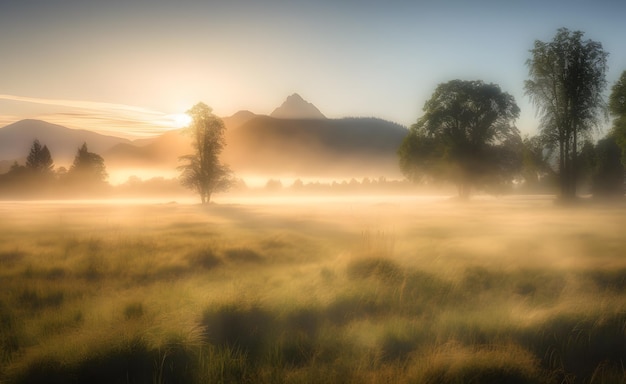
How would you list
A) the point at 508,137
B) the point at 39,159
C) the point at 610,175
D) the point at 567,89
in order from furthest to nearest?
the point at 39,159 < the point at 610,175 < the point at 508,137 < the point at 567,89

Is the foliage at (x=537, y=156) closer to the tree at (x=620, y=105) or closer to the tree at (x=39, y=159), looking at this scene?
the tree at (x=620, y=105)

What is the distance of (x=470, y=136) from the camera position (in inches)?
1581

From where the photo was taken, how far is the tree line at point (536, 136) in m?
30.6

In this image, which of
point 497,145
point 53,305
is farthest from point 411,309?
point 497,145

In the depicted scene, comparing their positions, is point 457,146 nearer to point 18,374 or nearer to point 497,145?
point 497,145

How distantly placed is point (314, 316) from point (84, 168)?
6360cm

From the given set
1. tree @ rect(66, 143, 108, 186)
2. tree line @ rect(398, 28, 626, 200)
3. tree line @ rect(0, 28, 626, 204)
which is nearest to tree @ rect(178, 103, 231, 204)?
tree line @ rect(0, 28, 626, 204)

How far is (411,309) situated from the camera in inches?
314

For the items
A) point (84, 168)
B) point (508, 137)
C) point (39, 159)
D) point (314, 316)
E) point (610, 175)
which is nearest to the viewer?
point (314, 316)

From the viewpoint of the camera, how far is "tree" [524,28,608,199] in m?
30.2

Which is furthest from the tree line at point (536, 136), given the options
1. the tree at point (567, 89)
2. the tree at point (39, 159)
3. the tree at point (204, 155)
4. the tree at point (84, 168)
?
the tree at point (39, 159)

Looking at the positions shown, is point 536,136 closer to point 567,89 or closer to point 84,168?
point 567,89

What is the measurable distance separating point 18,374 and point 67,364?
0.54m

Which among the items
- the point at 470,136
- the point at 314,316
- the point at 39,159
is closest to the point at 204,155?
the point at 470,136
